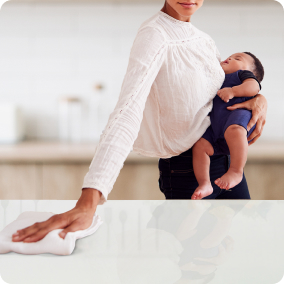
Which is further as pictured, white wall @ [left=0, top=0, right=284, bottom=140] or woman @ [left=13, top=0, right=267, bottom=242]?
white wall @ [left=0, top=0, right=284, bottom=140]

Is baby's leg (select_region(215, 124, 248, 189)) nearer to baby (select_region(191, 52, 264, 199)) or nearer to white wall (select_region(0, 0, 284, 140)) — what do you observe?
baby (select_region(191, 52, 264, 199))

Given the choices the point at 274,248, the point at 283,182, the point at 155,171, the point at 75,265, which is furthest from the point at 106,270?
the point at 283,182

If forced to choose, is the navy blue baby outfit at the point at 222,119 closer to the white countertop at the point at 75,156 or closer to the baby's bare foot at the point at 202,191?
the baby's bare foot at the point at 202,191

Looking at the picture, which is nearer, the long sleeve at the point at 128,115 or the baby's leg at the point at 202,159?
the long sleeve at the point at 128,115

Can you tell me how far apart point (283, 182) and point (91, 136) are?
1263 mm

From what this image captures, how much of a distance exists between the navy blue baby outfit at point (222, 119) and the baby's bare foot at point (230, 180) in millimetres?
87

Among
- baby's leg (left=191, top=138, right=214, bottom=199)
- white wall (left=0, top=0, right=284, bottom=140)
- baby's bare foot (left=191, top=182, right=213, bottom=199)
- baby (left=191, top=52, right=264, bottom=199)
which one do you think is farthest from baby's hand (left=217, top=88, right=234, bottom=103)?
white wall (left=0, top=0, right=284, bottom=140)

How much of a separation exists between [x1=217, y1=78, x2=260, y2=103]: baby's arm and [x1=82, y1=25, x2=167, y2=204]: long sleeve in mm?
207

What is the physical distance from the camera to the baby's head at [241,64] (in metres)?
0.97

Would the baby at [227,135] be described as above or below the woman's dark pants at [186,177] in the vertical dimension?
above

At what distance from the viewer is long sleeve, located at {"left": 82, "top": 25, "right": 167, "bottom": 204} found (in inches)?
20.3

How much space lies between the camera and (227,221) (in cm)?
59

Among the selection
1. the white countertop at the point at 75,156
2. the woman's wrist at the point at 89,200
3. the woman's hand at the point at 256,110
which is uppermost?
the woman's hand at the point at 256,110

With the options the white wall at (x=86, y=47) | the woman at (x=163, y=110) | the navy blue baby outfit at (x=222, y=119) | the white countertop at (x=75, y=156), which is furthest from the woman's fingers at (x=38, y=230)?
the white wall at (x=86, y=47)
